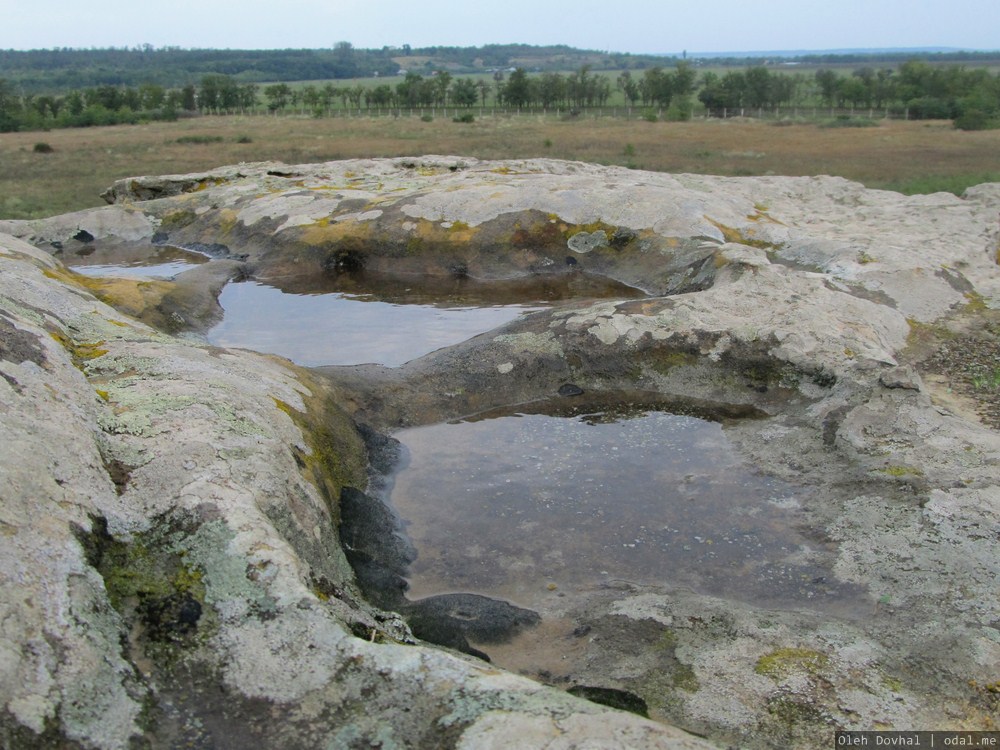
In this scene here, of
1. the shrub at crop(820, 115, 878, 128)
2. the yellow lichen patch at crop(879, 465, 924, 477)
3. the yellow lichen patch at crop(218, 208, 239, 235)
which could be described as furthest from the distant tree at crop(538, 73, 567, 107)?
the yellow lichen patch at crop(879, 465, 924, 477)

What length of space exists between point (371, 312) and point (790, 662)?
1018 cm

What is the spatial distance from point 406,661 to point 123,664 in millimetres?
1519

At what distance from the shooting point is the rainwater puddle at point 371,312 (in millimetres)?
12766

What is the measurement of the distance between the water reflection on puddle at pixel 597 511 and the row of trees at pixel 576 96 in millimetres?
64007

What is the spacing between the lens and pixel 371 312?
14.7 m

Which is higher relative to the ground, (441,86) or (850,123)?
(441,86)

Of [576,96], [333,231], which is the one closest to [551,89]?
[576,96]

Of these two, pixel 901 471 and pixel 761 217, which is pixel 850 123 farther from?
pixel 901 471

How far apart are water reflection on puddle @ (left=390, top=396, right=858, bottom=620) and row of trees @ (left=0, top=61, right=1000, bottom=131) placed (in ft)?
210

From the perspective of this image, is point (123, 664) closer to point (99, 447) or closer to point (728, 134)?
point (99, 447)

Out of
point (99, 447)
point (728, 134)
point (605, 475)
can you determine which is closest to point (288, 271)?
point (605, 475)

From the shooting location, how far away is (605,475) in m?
9.02

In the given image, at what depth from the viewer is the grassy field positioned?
33250 millimetres

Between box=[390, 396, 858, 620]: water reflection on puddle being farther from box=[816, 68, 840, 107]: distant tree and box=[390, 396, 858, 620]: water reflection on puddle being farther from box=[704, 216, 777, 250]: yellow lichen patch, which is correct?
box=[816, 68, 840, 107]: distant tree
